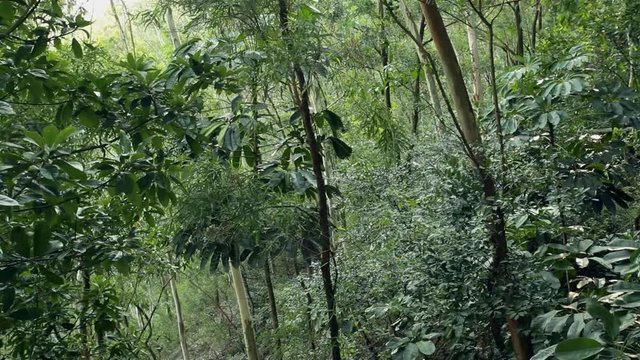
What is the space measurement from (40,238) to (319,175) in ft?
3.40

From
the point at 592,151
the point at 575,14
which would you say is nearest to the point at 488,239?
the point at 592,151

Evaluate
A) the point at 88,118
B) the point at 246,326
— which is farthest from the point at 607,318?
the point at 246,326

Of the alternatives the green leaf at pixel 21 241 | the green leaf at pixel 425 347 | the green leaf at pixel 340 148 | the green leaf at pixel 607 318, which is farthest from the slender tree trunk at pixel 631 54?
the green leaf at pixel 21 241

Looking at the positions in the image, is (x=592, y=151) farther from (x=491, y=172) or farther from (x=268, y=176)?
(x=268, y=176)

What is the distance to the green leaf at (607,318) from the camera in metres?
1.13

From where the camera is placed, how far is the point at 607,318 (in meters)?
1.15

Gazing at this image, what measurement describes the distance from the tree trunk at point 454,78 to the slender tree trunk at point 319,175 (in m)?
0.60

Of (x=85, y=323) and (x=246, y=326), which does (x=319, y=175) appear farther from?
(x=246, y=326)

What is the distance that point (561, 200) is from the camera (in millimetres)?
2158

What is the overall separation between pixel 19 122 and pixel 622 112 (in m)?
2.41

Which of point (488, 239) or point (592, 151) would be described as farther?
point (592, 151)

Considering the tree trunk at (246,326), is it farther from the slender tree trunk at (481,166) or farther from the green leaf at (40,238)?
the green leaf at (40,238)

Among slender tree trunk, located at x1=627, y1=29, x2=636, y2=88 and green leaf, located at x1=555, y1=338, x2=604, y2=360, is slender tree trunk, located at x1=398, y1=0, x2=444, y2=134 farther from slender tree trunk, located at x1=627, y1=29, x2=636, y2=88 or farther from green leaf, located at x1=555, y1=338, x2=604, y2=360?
green leaf, located at x1=555, y1=338, x2=604, y2=360

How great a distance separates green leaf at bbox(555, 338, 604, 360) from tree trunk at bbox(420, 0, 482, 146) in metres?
1.37
